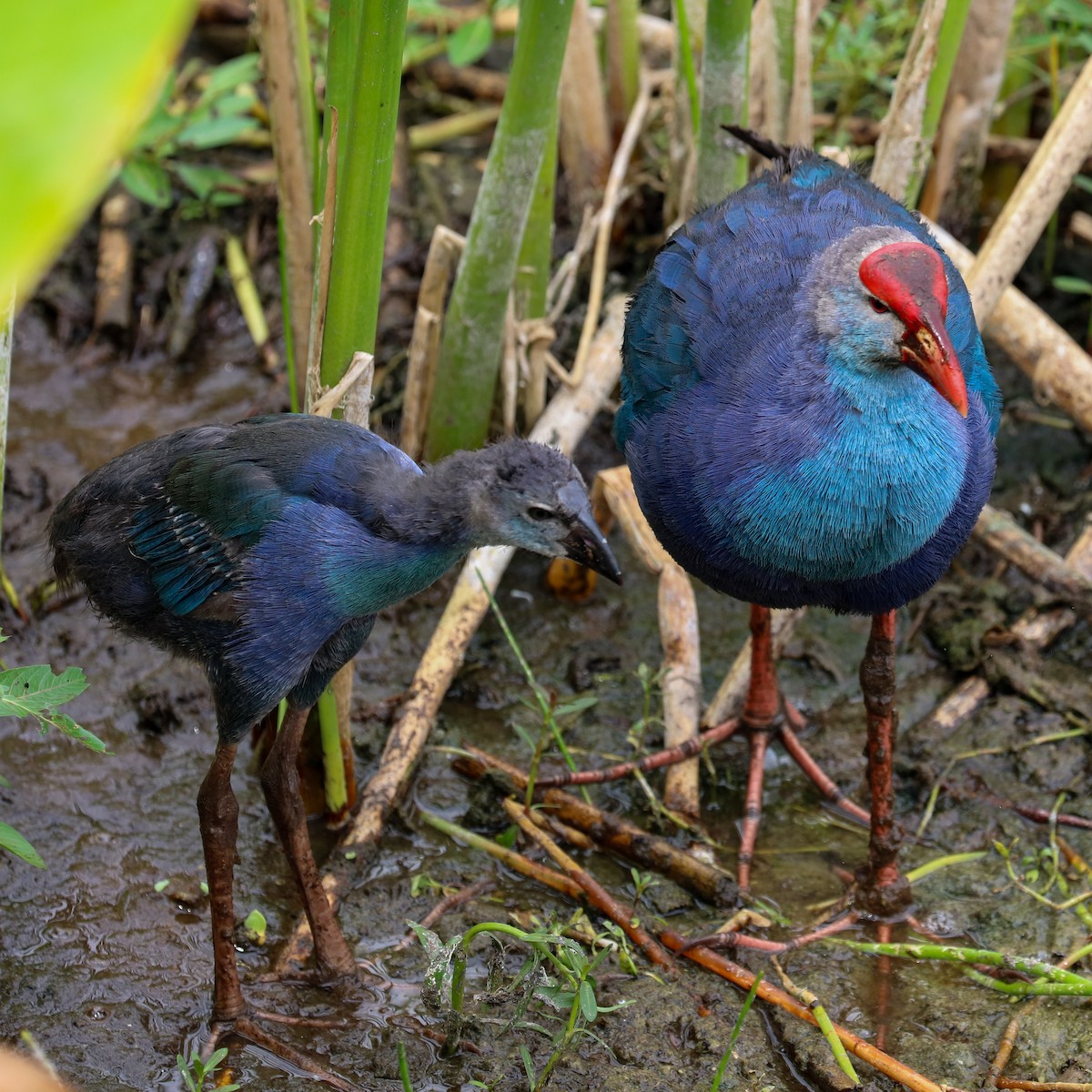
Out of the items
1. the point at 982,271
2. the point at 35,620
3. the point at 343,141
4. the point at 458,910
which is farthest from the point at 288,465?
the point at 982,271

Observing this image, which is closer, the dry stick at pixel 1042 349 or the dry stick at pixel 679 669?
the dry stick at pixel 679 669

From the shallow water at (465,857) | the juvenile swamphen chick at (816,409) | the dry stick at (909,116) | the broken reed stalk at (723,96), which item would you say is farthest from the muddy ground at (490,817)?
the dry stick at (909,116)

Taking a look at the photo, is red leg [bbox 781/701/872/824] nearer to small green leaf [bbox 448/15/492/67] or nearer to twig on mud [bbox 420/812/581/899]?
twig on mud [bbox 420/812/581/899]

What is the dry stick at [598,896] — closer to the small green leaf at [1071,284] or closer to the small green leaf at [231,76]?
the small green leaf at [1071,284]

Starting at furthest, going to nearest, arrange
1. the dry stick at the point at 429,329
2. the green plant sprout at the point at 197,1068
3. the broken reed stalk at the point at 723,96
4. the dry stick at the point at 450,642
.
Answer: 1. the dry stick at the point at 429,329
2. the broken reed stalk at the point at 723,96
3. the dry stick at the point at 450,642
4. the green plant sprout at the point at 197,1068

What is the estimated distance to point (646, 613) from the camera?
3809 mm

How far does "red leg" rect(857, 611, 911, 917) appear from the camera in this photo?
2900 millimetres

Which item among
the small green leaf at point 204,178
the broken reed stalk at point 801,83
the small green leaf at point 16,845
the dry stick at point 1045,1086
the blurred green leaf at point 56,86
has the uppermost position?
the blurred green leaf at point 56,86

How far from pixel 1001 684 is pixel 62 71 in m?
3.32

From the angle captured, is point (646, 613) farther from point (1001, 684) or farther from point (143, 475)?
point (143, 475)

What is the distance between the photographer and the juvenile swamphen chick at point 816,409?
237 centimetres

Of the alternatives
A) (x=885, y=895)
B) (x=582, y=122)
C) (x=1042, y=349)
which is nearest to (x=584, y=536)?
(x=885, y=895)

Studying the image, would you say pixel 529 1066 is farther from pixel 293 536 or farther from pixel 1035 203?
pixel 1035 203

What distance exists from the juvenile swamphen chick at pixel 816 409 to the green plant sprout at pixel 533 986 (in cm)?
74
